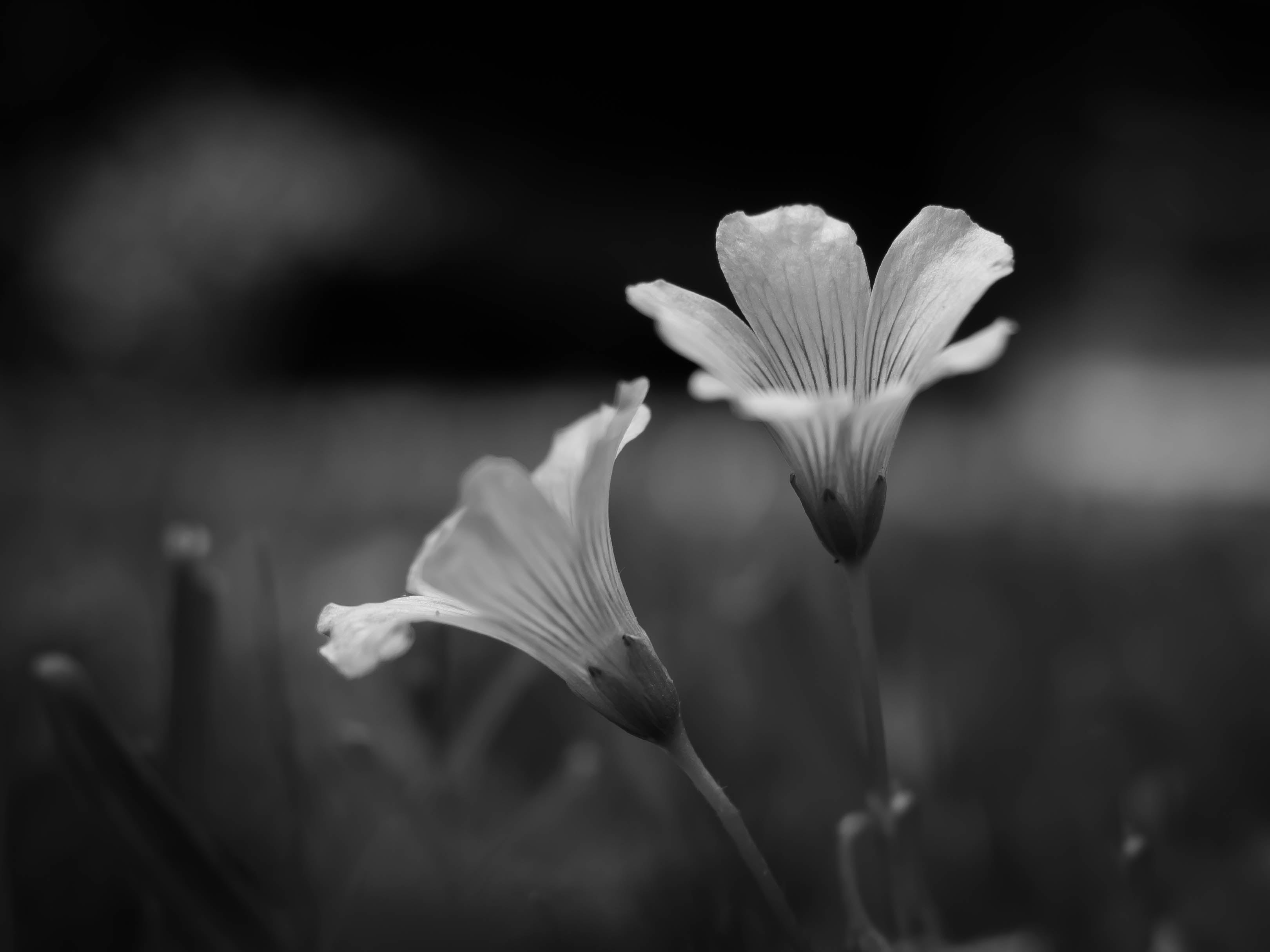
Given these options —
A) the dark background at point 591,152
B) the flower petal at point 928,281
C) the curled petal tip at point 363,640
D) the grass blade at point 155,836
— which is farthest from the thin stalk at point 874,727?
the dark background at point 591,152

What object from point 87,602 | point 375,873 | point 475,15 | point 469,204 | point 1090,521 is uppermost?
point 475,15

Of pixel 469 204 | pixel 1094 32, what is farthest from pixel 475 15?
pixel 1094 32

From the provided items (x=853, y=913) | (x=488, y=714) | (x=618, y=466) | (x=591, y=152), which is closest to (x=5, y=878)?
(x=488, y=714)

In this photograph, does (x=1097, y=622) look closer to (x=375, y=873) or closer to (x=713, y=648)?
(x=713, y=648)

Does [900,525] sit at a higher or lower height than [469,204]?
lower

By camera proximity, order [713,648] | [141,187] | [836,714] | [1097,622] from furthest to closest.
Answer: [141,187] → [1097,622] → [713,648] → [836,714]

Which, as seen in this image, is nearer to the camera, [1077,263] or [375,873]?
[375,873]

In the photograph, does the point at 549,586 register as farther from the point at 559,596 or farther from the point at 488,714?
the point at 488,714
